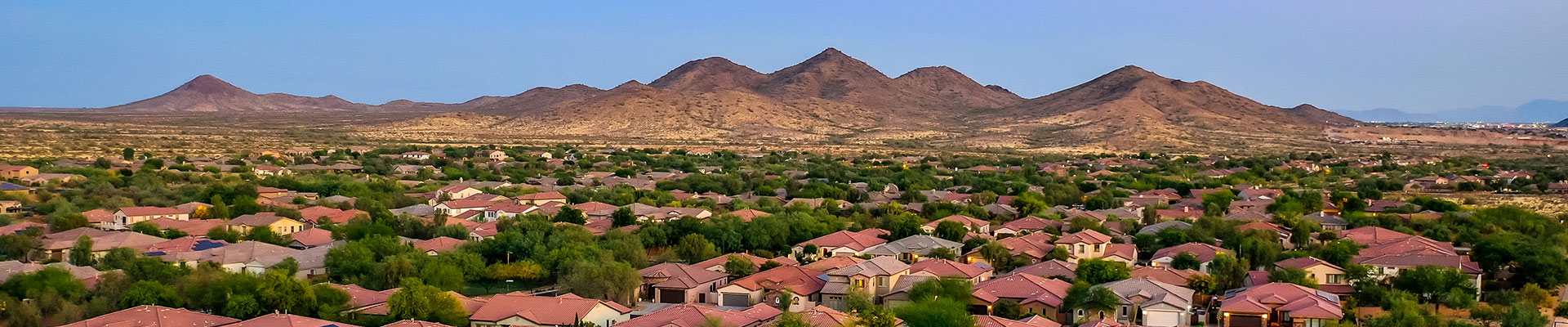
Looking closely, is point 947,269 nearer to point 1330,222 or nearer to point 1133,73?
point 1330,222

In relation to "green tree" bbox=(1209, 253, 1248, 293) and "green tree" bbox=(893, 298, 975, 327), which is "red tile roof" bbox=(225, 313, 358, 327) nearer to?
"green tree" bbox=(893, 298, 975, 327)

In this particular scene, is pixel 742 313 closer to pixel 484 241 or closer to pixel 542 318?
pixel 542 318

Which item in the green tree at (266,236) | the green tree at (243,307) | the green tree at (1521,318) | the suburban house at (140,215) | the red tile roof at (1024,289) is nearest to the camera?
the green tree at (1521,318)

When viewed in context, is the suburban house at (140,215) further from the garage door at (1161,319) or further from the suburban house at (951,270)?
the garage door at (1161,319)

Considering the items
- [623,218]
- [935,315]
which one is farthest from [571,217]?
[935,315]

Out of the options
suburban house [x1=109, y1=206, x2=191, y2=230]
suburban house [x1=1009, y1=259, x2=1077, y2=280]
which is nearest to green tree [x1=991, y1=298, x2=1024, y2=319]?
suburban house [x1=1009, y1=259, x2=1077, y2=280]

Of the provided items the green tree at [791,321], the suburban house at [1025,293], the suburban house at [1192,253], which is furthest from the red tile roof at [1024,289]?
the suburban house at [1192,253]

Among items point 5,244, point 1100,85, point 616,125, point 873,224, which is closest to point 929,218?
point 873,224
